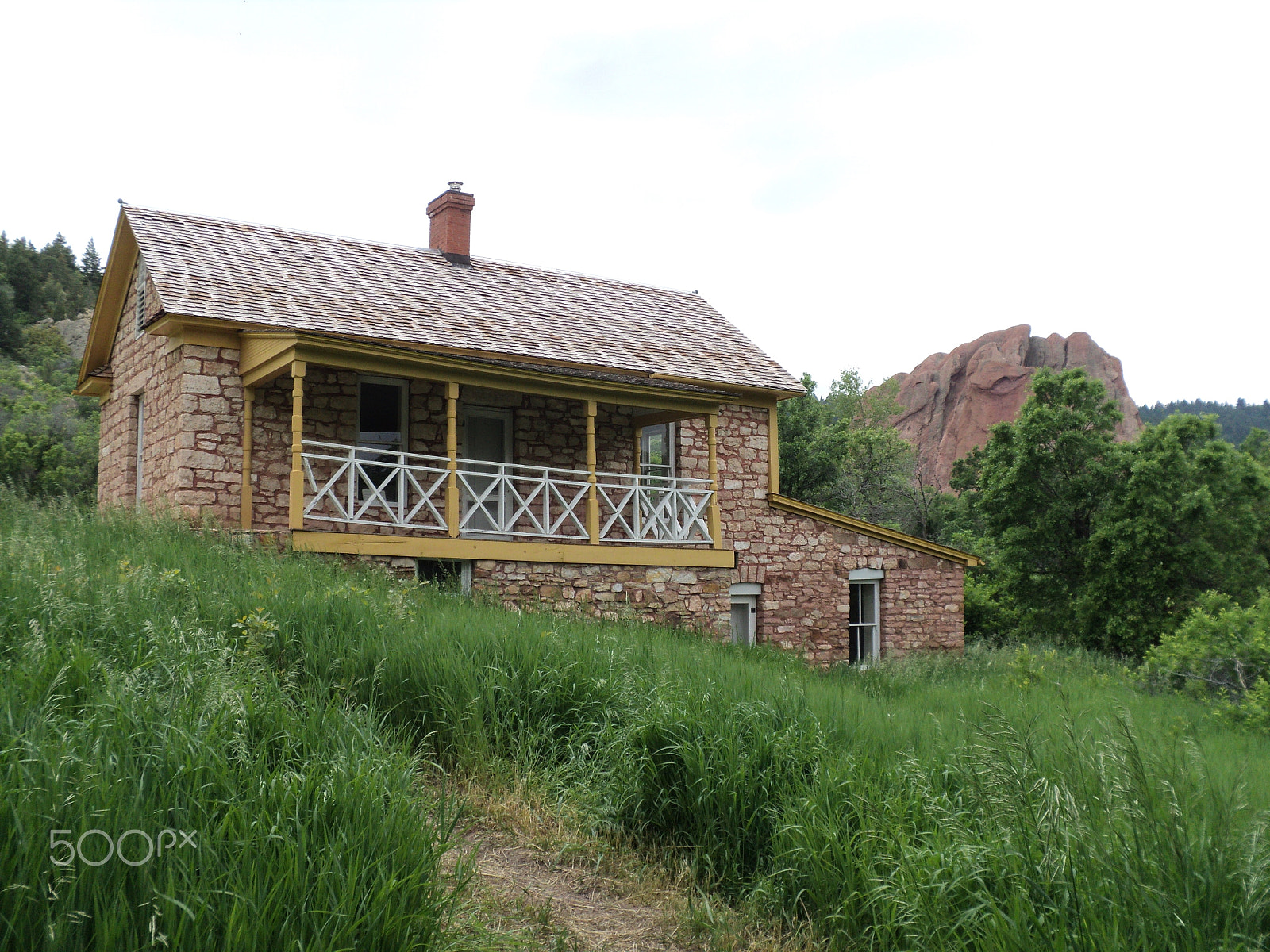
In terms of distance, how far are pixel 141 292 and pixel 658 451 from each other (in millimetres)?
8661

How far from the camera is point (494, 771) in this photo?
5297mm

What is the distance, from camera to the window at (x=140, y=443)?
47.1ft

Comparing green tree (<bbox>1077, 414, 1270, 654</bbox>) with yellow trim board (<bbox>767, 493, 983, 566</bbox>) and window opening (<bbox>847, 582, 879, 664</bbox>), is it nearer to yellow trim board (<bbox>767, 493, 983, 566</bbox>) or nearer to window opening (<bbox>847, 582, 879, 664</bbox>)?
yellow trim board (<bbox>767, 493, 983, 566</bbox>)

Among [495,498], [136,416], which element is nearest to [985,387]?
[495,498]

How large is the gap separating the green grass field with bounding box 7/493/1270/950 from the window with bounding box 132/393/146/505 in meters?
7.10

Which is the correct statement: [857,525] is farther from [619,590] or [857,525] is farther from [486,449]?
[486,449]

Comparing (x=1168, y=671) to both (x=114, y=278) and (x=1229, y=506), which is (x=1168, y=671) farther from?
(x=114, y=278)

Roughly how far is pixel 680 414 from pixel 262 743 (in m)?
11.9

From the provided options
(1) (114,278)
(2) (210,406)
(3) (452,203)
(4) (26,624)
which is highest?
(3) (452,203)

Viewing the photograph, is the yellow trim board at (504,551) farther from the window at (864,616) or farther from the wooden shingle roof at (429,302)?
the window at (864,616)

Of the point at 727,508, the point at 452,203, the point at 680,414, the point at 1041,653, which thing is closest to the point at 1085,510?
the point at 1041,653

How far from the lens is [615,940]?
161 inches

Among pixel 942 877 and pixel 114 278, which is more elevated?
pixel 114 278

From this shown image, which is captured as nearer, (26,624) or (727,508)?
(26,624)
